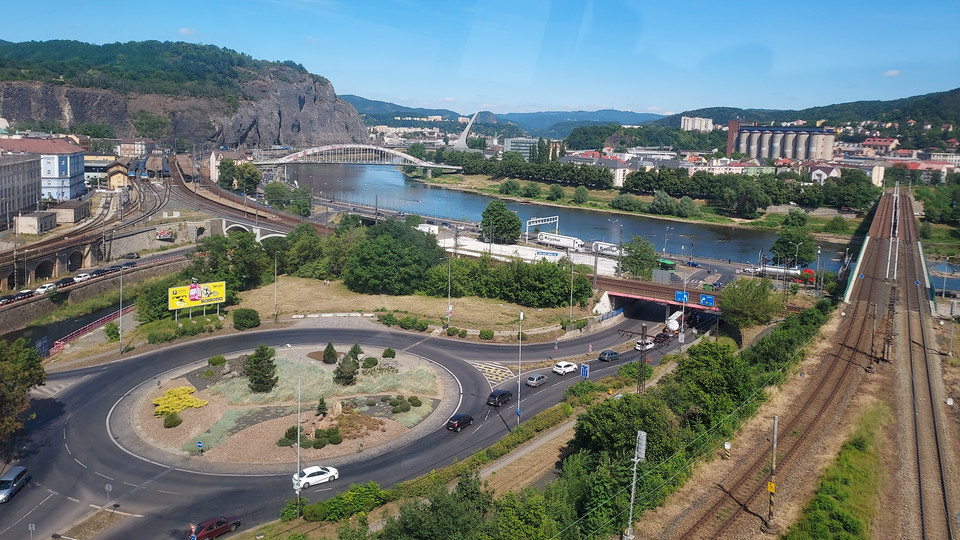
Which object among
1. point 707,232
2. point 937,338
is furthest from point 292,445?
point 707,232

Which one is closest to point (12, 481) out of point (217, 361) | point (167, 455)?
point (167, 455)

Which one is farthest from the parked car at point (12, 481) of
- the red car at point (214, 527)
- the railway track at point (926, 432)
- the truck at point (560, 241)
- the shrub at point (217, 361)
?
the truck at point (560, 241)

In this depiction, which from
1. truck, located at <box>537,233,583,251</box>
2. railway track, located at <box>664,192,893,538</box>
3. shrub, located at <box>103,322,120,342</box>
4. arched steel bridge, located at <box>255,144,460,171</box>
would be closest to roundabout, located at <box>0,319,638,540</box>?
shrub, located at <box>103,322,120,342</box>

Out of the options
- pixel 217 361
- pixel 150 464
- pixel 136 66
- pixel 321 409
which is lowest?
pixel 150 464

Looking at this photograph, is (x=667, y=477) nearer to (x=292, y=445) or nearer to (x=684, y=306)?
(x=292, y=445)

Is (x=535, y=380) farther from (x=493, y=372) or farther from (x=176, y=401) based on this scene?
(x=176, y=401)
